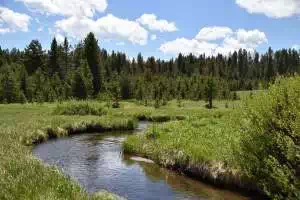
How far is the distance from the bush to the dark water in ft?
8.11

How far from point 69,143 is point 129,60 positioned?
467 feet

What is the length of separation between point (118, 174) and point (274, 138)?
1080cm

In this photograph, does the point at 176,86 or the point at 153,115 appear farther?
the point at 176,86

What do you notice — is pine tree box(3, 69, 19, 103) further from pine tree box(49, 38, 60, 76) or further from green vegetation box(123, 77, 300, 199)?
green vegetation box(123, 77, 300, 199)

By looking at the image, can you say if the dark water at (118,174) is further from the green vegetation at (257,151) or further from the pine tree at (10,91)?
the pine tree at (10,91)

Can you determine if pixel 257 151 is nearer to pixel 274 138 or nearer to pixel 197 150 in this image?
pixel 274 138

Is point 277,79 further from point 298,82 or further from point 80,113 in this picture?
point 80,113

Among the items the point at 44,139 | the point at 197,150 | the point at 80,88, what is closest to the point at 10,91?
the point at 80,88

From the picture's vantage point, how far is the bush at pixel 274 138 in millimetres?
17297

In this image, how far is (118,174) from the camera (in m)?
25.3

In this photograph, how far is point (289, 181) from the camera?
17172 millimetres

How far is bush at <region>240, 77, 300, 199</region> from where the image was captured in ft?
56.7

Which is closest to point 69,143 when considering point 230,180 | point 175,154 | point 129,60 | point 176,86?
point 175,154

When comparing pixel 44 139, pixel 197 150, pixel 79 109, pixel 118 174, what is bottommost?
pixel 118 174
